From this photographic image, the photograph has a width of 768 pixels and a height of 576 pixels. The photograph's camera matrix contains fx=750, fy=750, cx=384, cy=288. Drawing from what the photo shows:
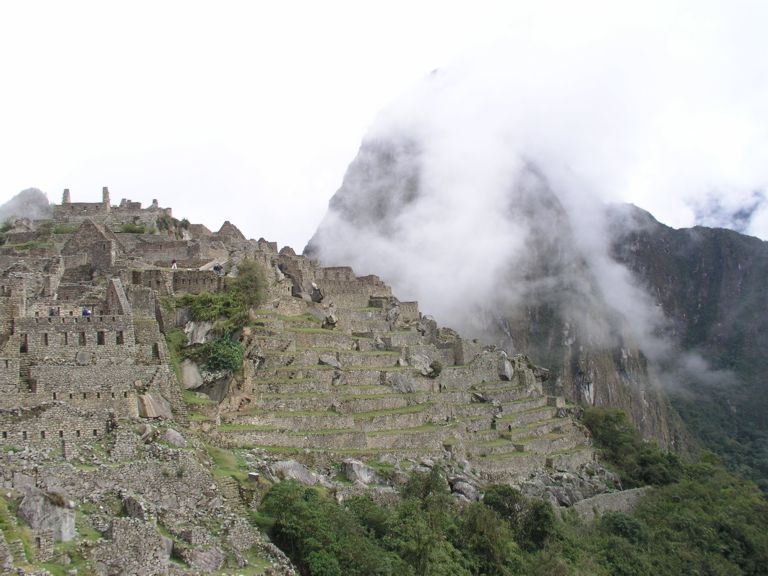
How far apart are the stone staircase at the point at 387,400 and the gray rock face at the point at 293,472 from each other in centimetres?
130

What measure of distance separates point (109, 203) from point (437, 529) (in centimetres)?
3137

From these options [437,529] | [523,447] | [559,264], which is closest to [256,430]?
[437,529]

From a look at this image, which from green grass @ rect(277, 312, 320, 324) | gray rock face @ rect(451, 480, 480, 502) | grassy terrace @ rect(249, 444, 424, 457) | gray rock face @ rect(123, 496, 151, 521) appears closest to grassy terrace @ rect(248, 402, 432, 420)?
grassy terrace @ rect(249, 444, 424, 457)

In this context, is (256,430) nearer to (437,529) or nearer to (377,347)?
(437,529)

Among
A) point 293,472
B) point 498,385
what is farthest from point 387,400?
point 498,385

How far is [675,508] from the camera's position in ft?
143

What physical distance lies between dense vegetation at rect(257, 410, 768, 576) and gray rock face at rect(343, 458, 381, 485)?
1.29 m

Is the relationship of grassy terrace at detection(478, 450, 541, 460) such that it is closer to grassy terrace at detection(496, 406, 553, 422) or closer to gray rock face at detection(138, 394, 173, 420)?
grassy terrace at detection(496, 406, 553, 422)

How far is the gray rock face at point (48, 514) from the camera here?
15797 millimetres

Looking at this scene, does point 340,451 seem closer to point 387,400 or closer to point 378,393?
point 387,400

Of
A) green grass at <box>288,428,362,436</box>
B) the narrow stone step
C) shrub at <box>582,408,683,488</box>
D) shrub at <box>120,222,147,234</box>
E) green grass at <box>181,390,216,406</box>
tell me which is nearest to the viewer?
the narrow stone step

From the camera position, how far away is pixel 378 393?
1414 inches

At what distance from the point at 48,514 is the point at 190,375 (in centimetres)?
1200

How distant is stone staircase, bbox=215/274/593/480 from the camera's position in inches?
1162
